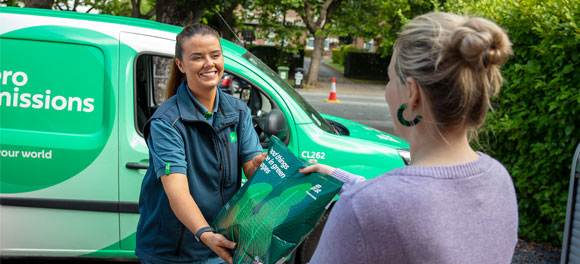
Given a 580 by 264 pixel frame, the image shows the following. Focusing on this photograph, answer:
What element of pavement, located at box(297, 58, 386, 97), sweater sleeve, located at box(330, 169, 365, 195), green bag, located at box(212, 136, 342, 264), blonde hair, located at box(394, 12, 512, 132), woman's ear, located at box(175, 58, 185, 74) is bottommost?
pavement, located at box(297, 58, 386, 97)

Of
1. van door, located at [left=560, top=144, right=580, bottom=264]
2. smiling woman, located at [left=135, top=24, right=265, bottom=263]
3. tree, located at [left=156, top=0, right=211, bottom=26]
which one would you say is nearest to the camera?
smiling woman, located at [left=135, top=24, right=265, bottom=263]

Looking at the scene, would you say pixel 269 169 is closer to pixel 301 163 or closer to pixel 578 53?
pixel 301 163

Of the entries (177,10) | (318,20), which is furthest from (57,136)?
(318,20)

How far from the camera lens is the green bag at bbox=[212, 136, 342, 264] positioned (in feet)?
5.56

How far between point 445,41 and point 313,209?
0.78m

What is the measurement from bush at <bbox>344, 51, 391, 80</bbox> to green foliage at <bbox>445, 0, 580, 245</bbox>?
23052 millimetres

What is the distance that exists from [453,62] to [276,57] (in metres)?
25.3

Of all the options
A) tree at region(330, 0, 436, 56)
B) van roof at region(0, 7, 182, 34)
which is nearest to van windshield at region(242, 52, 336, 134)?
van roof at region(0, 7, 182, 34)

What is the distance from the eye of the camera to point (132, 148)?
133 inches

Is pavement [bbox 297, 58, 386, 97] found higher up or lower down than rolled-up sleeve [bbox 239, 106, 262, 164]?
lower down

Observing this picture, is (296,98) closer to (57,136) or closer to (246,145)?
(246,145)

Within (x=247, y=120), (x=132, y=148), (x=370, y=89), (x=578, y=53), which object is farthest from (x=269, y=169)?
(x=370, y=89)

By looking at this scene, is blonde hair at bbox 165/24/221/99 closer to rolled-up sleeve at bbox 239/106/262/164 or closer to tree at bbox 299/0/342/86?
rolled-up sleeve at bbox 239/106/262/164

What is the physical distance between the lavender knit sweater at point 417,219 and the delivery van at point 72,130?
231cm
